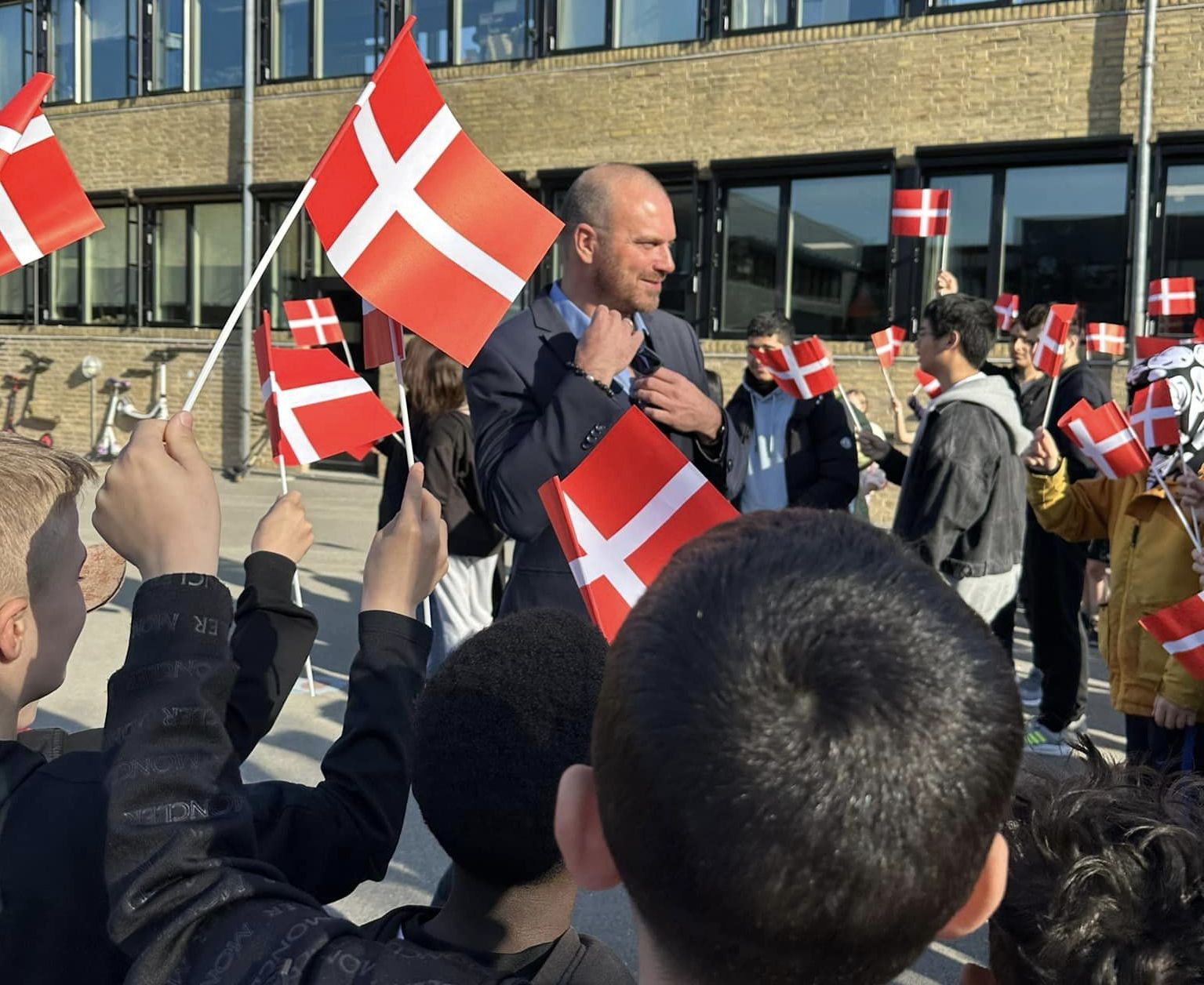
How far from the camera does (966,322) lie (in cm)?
505

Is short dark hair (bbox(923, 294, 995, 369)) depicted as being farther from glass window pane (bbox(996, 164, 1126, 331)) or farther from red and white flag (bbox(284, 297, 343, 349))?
glass window pane (bbox(996, 164, 1126, 331))

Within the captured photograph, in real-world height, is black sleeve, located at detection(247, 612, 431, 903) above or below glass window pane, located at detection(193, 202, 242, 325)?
below

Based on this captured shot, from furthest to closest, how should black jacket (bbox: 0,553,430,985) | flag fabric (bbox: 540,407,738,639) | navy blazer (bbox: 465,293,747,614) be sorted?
navy blazer (bbox: 465,293,747,614) → flag fabric (bbox: 540,407,738,639) → black jacket (bbox: 0,553,430,985)

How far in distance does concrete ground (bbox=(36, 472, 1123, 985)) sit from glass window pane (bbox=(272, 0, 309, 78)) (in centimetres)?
802

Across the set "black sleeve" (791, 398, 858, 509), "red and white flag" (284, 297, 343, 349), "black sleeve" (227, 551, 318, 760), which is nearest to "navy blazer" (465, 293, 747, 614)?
"black sleeve" (227, 551, 318, 760)

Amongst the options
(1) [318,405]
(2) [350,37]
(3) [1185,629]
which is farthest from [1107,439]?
(2) [350,37]

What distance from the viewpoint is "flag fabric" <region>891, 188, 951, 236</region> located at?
8969mm

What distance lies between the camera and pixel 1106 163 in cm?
1276

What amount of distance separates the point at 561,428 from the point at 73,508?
1207 millimetres

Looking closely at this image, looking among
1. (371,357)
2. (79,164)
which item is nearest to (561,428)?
(371,357)

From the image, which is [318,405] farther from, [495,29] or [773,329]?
[495,29]

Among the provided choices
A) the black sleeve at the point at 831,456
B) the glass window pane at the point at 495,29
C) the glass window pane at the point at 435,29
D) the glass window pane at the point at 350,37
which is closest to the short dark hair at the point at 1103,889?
the black sleeve at the point at 831,456

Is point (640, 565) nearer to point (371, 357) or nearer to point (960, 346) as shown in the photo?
point (371, 357)

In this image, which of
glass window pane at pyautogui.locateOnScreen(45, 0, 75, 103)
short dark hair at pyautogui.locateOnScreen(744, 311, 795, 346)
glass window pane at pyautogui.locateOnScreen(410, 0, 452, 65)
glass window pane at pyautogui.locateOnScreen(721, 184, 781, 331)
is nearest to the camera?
short dark hair at pyautogui.locateOnScreen(744, 311, 795, 346)
